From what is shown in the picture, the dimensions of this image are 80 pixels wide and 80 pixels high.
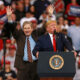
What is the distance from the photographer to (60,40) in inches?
150

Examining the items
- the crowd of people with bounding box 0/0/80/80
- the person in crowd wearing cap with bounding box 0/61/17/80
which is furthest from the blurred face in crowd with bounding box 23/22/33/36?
the person in crowd wearing cap with bounding box 0/61/17/80

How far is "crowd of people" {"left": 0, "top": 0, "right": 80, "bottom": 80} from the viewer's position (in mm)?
4326

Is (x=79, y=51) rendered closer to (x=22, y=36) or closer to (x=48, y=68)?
(x=22, y=36)

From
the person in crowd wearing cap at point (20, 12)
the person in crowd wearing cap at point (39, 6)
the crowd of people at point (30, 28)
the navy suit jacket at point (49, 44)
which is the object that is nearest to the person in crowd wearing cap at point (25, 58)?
the crowd of people at point (30, 28)

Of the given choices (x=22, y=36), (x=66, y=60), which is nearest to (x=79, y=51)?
(x=22, y=36)

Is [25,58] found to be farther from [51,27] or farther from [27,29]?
[51,27]

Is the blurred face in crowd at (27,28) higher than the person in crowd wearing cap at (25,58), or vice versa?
the blurred face in crowd at (27,28)

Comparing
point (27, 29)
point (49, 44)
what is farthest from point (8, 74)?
point (49, 44)

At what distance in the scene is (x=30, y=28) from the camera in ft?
14.2

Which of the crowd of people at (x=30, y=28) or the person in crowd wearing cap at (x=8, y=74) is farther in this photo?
the person in crowd wearing cap at (x=8, y=74)

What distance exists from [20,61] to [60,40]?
101 cm

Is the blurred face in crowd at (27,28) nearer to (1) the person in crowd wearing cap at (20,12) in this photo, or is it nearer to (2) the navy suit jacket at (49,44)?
(2) the navy suit jacket at (49,44)

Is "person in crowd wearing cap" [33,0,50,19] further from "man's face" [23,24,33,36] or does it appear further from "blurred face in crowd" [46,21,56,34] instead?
"blurred face in crowd" [46,21,56,34]

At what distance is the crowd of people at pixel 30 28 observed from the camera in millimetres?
4326
